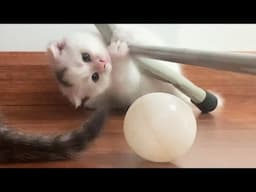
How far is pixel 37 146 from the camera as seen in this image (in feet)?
3.07

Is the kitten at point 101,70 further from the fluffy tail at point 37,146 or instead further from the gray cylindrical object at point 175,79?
the fluffy tail at point 37,146

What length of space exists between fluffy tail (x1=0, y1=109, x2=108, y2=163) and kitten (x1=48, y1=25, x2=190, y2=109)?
259 millimetres

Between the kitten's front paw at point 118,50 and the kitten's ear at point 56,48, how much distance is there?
100mm

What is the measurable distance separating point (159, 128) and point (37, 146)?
19 cm

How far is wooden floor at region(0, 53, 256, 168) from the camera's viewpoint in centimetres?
97

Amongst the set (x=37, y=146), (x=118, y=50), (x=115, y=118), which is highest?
(x=118, y=50)

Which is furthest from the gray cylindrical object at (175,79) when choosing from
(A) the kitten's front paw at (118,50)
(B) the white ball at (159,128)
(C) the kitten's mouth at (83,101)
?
(B) the white ball at (159,128)

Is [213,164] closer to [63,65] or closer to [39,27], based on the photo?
[63,65]

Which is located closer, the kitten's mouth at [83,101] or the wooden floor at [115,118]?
the wooden floor at [115,118]

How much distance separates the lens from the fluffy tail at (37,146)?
36.5 inches

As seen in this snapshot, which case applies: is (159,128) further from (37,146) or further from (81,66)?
(81,66)

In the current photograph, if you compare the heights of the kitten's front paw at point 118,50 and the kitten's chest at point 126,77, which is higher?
the kitten's front paw at point 118,50

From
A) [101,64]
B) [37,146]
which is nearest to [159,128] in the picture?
[37,146]
